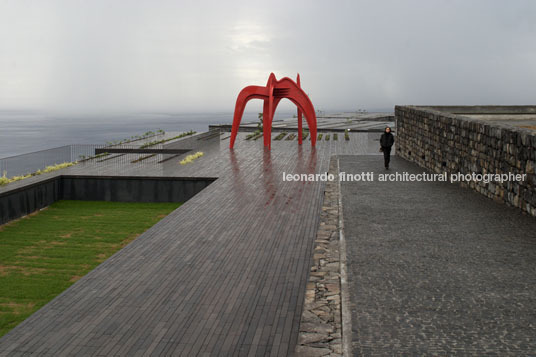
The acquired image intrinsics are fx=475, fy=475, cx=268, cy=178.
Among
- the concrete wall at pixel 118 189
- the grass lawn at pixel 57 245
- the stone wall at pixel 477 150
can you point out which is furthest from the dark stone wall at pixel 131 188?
the stone wall at pixel 477 150

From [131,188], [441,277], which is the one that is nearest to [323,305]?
[441,277]

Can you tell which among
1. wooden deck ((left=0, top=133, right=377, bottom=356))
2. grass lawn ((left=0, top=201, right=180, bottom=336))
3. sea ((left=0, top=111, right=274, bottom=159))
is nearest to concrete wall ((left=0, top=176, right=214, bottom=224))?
grass lawn ((left=0, top=201, right=180, bottom=336))

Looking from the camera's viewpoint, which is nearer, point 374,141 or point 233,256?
point 233,256

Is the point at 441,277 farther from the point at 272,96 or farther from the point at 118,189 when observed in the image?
the point at 272,96

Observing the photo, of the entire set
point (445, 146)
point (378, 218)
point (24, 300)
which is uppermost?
point (445, 146)

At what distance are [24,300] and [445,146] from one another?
9.47m

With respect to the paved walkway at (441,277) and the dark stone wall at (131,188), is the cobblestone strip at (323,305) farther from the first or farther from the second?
the dark stone wall at (131,188)

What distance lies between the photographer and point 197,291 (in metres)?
6.02

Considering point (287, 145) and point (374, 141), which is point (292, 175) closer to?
point (287, 145)

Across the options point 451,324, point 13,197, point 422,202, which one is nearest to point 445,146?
point 422,202

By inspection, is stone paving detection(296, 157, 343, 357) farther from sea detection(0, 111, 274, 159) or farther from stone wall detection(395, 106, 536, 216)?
sea detection(0, 111, 274, 159)

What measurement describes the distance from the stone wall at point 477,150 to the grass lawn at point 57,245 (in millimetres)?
7268

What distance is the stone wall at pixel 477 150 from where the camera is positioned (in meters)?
7.32

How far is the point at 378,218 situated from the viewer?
748cm
